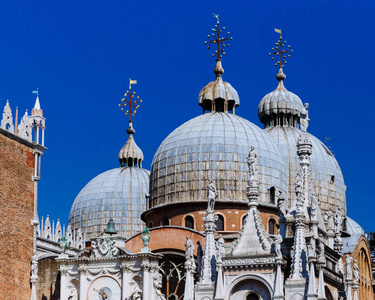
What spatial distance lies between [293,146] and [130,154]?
14484mm

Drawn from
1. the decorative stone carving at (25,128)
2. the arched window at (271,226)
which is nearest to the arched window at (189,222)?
the arched window at (271,226)

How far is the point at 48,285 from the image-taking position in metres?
49.2

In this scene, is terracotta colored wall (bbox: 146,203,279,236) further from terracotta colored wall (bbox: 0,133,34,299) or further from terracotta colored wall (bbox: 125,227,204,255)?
terracotta colored wall (bbox: 0,133,34,299)

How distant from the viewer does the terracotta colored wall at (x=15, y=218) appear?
43.9 meters

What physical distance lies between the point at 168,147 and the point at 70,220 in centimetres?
1690

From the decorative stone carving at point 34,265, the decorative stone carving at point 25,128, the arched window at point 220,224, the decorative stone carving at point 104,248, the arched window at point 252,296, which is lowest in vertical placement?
the arched window at point 252,296

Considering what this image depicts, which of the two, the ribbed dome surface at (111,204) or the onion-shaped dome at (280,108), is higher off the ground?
the onion-shaped dome at (280,108)

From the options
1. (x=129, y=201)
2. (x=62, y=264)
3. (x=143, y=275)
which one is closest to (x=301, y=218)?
(x=143, y=275)

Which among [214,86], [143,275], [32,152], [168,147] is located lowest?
[143,275]

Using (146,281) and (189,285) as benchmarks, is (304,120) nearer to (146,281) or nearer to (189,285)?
(189,285)

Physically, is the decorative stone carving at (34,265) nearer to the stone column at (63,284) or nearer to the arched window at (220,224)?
the stone column at (63,284)

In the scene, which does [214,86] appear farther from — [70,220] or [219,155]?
[70,220]

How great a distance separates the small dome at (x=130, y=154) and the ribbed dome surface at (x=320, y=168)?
11.5m

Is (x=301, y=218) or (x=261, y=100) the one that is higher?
(x=261, y=100)
